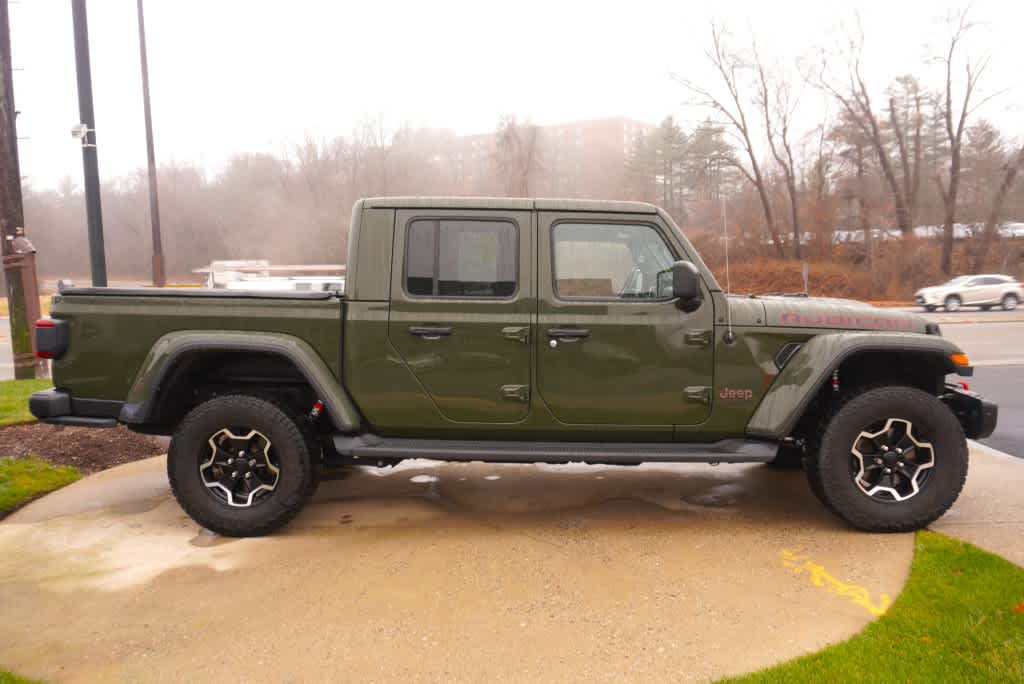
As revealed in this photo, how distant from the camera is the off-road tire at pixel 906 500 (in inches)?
157

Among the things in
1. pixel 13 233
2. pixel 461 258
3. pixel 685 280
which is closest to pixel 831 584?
pixel 685 280

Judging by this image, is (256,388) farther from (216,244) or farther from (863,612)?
(216,244)

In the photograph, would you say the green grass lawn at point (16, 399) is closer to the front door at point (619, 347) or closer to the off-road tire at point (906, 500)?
the front door at point (619, 347)

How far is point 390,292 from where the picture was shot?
4.09 metres

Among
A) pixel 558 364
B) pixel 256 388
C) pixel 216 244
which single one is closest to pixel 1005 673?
pixel 558 364

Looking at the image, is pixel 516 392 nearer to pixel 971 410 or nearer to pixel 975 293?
pixel 971 410

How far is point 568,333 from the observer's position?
4023mm

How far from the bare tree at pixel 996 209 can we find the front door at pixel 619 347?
38.4 metres

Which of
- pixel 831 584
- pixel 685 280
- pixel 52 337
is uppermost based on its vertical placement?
pixel 685 280

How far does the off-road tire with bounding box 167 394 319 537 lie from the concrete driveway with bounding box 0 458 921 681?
0.14m

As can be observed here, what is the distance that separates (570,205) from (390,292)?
3.87ft

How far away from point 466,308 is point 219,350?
4.68 ft

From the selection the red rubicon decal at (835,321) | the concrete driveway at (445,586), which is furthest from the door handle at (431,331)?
the red rubicon decal at (835,321)

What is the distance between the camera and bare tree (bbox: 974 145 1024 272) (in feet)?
113
